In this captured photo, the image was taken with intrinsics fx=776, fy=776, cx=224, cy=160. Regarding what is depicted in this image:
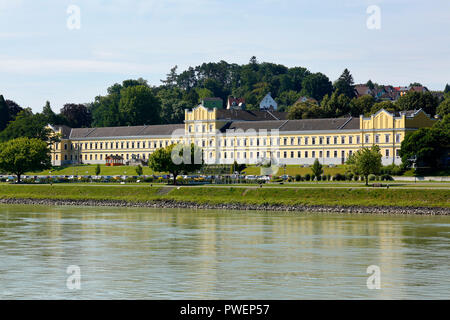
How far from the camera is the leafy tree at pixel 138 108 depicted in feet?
620

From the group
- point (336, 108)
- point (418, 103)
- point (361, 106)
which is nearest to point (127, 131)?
point (336, 108)

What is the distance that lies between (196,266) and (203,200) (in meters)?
47.6

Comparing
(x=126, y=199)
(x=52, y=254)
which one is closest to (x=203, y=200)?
(x=126, y=199)

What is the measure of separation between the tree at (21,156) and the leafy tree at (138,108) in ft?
184

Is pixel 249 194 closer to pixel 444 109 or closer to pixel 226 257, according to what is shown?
pixel 226 257

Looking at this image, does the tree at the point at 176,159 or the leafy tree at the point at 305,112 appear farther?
the leafy tree at the point at 305,112

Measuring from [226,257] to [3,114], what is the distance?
514 feet

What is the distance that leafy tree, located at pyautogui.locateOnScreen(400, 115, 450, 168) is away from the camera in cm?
11450

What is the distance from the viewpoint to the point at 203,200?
89125 millimetres

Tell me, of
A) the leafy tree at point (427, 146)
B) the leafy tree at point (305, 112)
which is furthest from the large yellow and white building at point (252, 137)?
the leafy tree at point (427, 146)

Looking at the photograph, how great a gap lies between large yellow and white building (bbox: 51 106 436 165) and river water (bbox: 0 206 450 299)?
6300 centimetres

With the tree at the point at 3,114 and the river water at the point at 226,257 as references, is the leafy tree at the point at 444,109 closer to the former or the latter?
the river water at the point at 226,257

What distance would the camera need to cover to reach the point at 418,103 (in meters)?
157
